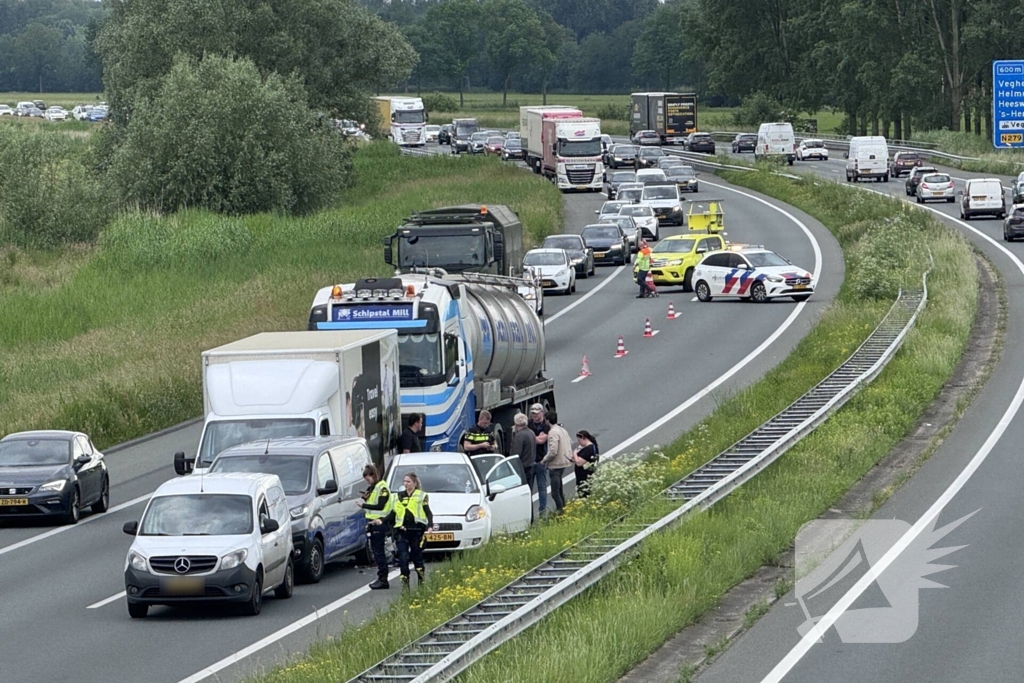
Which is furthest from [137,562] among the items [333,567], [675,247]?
[675,247]

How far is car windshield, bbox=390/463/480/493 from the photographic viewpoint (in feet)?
70.1

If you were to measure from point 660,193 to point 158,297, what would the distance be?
104 ft

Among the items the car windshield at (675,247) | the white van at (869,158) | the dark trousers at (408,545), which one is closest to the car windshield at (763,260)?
the car windshield at (675,247)

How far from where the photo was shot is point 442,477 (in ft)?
71.0

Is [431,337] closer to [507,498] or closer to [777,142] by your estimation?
[507,498]

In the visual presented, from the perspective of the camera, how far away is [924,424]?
28484 mm

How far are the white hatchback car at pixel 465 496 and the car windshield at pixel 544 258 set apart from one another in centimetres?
3023

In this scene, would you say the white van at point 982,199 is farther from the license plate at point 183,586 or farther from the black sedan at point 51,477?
the license plate at point 183,586

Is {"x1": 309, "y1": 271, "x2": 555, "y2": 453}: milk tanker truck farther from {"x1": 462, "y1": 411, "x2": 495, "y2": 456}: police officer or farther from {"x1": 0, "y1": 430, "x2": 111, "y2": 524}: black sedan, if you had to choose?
{"x1": 0, "y1": 430, "x2": 111, "y2": 524}: black sedan

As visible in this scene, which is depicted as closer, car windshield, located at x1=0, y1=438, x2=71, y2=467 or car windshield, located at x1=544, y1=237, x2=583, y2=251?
car windshield, located at x1=0, y1=438, x2=71, y2=467

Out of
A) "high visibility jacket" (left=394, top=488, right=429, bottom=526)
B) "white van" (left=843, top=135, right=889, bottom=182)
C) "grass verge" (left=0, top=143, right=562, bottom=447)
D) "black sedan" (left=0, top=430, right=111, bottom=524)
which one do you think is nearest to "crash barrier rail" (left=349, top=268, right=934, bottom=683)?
"high visibility jacket" (left=394, top=488, right=429, bottom=526)

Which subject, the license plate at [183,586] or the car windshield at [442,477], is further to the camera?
the car windshield at [442,477]

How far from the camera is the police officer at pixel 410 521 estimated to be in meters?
18.8

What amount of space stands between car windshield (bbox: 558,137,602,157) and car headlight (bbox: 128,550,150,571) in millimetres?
65477
